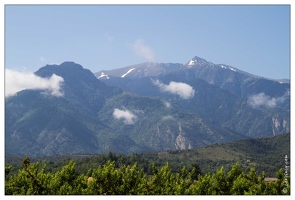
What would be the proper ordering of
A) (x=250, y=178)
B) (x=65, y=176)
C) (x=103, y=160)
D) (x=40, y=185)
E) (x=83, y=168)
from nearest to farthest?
(x=40, y=185), (x=65, y=176), (x=250, y=178), (x=83, y=168), (x=103, y=160)

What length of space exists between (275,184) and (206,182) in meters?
6.05

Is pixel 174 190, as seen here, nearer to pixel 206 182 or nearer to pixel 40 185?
pixel 206 182

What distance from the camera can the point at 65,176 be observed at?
34969 millimetres
